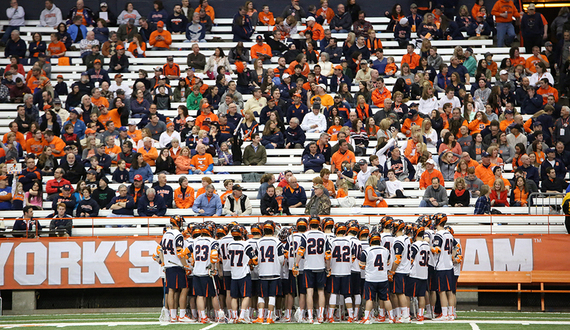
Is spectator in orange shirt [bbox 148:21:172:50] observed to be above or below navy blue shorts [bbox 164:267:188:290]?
above

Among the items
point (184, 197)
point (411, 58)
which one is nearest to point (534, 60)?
point (411, 58)

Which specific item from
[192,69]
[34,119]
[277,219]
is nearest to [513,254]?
[277,219]

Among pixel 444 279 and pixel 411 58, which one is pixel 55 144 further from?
pixel 444 279

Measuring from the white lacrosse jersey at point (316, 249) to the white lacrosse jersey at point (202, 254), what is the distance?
63.8 inches

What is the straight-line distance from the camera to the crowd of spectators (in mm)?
16500

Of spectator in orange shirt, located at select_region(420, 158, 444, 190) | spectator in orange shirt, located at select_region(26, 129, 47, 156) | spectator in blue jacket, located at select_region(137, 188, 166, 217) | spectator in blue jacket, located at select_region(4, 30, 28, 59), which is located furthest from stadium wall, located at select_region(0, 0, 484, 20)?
spectator in blue jacket, located at select_region(137, 188, 166, 217)

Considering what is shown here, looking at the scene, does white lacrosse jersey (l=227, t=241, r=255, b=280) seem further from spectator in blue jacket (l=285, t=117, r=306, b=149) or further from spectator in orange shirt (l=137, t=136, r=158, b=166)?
spectator in blue jacket (l=285, t=117, r=306, b=149)

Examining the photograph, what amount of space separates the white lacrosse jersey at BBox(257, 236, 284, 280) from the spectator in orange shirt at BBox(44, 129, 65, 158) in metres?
8.24

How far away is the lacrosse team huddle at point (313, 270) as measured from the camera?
12.6m

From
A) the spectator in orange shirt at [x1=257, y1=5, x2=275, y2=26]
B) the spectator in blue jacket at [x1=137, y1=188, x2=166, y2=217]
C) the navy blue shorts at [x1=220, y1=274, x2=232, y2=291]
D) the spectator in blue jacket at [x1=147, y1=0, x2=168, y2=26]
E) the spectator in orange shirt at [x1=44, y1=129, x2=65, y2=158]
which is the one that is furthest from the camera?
the spectator in orange shirt at [x1=257, y1=5, x2=275, y2=26]

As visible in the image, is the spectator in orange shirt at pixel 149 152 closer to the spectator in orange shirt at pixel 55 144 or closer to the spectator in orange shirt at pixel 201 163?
the spectator in orange shirt at pixel 201 163

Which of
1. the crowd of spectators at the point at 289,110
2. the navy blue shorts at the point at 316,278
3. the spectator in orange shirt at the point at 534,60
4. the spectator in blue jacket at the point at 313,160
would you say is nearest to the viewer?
the navy blue shorts at the point at 316,278

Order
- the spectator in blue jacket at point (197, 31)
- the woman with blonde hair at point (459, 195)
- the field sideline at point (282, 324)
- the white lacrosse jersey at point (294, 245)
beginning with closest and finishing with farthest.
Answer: the field sideline at point (282, 324) < the white lacrosse jersey at point (294, 245) < the woman with blonde hair at point (459, 195) < the spectator in blue jacket at point (197, 31)

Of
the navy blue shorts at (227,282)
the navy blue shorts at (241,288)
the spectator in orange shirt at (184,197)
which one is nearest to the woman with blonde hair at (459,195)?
the navy blue shorts at (241,288)
